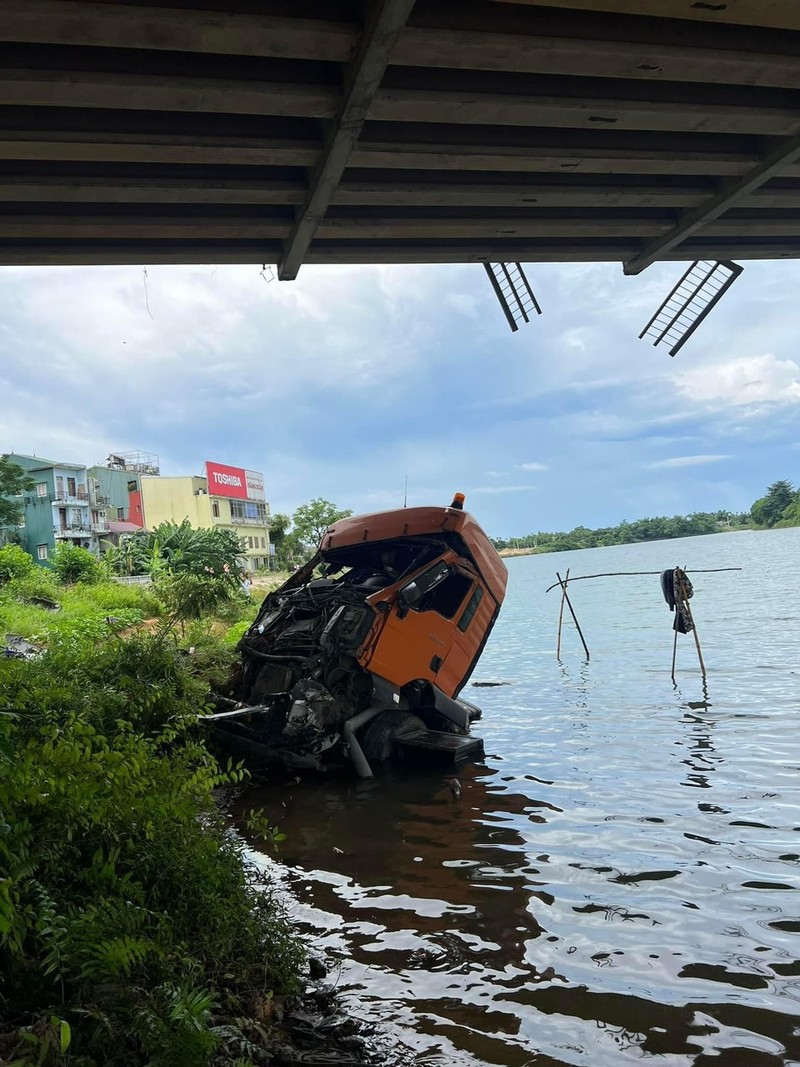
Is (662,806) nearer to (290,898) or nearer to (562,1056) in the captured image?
(290,898)

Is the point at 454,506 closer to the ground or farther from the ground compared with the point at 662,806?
farther from the ground

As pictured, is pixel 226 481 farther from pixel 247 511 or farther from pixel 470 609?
pixel 470 609

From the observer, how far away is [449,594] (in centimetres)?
1088

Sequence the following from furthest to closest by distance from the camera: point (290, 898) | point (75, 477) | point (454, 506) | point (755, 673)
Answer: point (75, 477) → point (755, 673) → point (454, 506) → point (290, 898)

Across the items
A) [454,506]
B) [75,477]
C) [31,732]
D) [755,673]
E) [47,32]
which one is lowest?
[755,673]

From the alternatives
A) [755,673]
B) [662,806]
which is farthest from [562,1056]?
[755,673]

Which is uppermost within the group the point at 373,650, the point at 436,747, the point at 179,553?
the point at 179,553

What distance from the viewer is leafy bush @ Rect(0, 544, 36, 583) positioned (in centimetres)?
2991

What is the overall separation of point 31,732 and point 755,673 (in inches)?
550

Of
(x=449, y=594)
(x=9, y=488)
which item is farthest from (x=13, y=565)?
(x=449, y=594)

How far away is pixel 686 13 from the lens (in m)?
5.34

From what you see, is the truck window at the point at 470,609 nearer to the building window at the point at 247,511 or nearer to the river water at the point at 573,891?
the river water at the point at 573,891

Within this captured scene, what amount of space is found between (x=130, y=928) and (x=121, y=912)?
8 cm

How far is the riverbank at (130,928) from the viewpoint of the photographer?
279 cm
